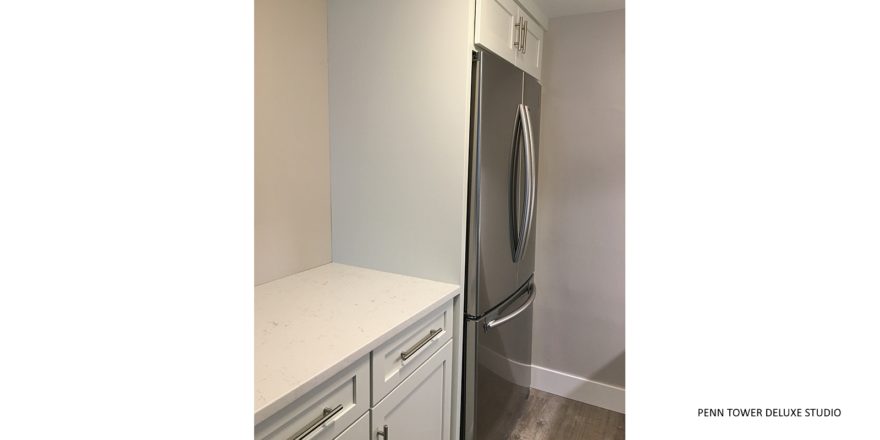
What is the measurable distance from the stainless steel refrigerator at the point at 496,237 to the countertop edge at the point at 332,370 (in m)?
0.29

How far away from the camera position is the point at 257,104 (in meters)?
1.49

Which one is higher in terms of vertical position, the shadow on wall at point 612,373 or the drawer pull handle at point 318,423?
the drawer pull handle at point 318,423

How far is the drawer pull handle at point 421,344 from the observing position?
4.37 feet

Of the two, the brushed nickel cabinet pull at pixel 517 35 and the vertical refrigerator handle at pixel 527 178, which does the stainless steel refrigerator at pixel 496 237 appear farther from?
the brushed nickel cabinet pull at pixel 517 35

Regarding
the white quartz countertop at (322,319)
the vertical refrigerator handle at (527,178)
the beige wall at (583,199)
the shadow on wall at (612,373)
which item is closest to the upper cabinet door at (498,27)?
the vertical refrigerator handle at (527,178)

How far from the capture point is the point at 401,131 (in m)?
1.67

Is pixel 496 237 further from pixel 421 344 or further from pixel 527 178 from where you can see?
pixel 421 344

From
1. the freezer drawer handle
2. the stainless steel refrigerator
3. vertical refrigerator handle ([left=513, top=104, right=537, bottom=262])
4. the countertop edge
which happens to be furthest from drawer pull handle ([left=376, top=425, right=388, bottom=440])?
vertical refrigerator handle ([left=513, top=104, right=537, bottom=262])
